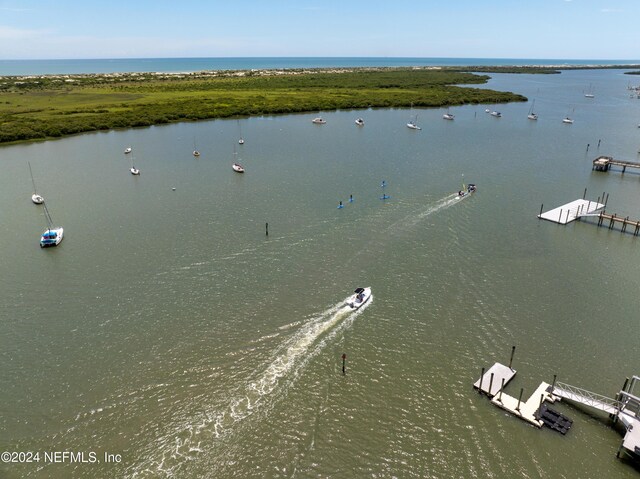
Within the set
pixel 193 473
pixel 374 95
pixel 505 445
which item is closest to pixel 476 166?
pixel 505 445

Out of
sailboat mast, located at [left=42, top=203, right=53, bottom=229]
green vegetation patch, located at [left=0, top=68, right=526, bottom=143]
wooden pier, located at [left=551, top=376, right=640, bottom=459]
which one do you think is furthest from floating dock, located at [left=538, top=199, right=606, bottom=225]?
green vegetation patch, located at [left=0, top=68, right=526, bottom=143]

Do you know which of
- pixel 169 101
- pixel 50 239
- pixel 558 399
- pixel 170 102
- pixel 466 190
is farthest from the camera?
pixel 169 101

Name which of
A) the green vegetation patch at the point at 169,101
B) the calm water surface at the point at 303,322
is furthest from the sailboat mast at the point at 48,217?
the green vegetation patch at the point at 169,101

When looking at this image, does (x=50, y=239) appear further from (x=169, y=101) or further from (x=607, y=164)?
(x=169, y=101)

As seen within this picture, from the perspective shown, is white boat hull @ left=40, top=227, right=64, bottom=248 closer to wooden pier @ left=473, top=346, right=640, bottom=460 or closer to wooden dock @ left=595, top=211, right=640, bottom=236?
wooden pier @ left=473, top=346, right=640, bottom=460

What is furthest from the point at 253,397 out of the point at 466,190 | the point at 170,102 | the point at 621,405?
the point at 170,102

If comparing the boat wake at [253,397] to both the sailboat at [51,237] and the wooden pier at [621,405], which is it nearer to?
the wooden pier at [621,405]
